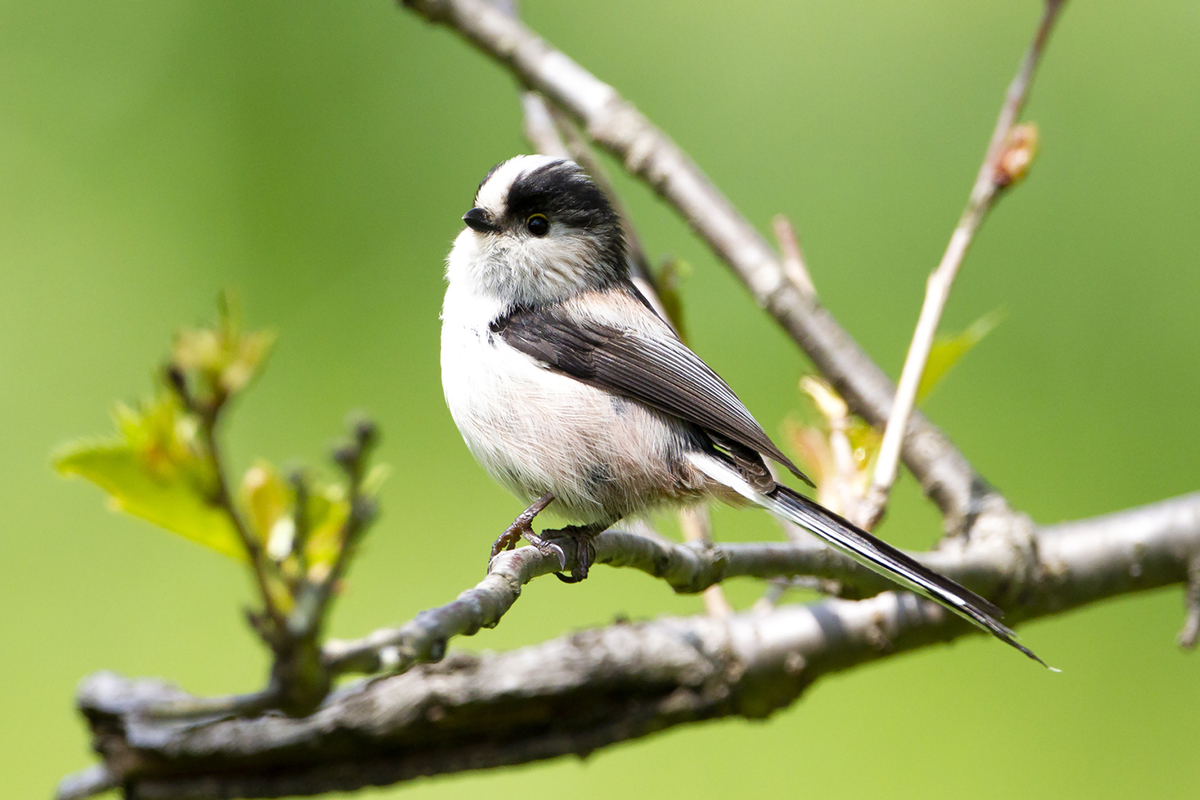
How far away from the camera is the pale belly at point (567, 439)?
1258mm

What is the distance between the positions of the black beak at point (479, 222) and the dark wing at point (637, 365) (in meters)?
0.13

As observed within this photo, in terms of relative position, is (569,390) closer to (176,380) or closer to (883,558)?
(883,558)

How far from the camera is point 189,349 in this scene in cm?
68

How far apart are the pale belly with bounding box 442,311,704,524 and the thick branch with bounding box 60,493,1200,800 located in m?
0.23

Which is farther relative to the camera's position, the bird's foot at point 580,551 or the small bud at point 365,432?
the bird's foot at point 580,551

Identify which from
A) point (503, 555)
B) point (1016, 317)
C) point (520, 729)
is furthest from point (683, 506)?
point (1016, 317)

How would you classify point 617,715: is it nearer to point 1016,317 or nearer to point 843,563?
point 843,563

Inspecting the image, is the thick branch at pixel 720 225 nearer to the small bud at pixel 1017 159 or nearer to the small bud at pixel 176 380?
the small bud at pixel 1017 159

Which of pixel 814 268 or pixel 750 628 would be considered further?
pixel 814 268

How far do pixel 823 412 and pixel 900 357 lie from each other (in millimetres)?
995

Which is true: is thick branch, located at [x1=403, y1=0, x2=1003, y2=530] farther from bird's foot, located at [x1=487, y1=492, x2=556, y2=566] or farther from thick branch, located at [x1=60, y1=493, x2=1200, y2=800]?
bird's foot, located at [x1=487, y1=492, x2=556, y2=566]

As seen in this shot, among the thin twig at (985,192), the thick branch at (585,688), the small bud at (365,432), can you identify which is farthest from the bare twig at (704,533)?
the small bud at (365,432)

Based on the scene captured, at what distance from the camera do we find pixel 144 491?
874 mm

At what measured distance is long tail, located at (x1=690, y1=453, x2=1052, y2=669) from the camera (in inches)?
36.5
